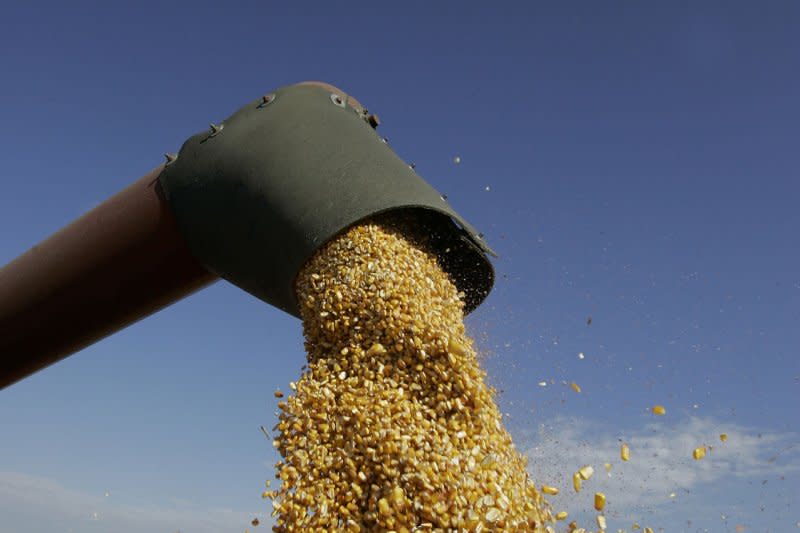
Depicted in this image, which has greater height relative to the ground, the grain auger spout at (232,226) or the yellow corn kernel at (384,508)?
the grain auger spout at (232,226)

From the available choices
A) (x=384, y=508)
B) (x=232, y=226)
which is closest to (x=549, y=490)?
(x=384, y=508)

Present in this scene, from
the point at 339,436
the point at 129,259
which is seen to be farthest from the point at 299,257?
the point at 129,259

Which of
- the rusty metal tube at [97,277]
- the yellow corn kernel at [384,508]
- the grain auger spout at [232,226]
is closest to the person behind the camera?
the yellow corn kernel at [384,508]

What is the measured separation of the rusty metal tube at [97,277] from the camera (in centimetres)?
631

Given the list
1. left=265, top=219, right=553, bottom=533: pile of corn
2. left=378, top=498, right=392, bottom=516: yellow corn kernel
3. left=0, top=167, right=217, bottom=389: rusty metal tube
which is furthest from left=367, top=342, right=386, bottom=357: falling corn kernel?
left=0, top=167, right=217, bottom=389: rusty metal tube

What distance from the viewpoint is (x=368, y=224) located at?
522 centimetres

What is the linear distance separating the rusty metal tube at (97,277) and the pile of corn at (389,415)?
177cm

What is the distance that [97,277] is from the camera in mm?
6477

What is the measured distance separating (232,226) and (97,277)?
1.70 meters

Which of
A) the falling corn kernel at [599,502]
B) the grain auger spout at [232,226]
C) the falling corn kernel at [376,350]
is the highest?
the grain auger spout at [232,226]

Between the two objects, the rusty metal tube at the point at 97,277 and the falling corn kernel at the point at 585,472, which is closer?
the falling corn kernel at the point at 585,472

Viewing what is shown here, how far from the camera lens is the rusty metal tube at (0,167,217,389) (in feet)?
20.7

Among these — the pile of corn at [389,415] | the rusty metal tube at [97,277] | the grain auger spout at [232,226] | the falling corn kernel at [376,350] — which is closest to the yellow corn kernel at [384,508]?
the pile of corn at [389,415]

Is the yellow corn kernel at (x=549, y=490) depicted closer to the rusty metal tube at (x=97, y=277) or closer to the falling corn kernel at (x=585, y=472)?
the falling corn kernel at (x=585, y=472)
